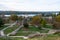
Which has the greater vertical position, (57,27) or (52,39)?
(52,39)

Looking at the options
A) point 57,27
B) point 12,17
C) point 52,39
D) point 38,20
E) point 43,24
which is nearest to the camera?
point 52,39

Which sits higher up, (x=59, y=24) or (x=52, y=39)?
(x=52, y=39)

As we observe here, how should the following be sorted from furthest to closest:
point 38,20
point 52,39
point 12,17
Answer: point 12,17 → point 38,20 → point 52,39

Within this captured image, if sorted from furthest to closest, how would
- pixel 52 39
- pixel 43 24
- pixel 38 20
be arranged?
1. pixel 38 20
2. pixel 43 24
3. pixel 52 39

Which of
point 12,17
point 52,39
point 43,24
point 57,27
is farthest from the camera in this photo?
point 12,17

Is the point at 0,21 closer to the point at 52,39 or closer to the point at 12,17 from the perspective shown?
the point at 12,17

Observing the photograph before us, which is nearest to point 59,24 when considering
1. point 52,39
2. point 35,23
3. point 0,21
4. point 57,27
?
point 57,27

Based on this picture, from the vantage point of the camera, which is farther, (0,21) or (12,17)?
(12,17)

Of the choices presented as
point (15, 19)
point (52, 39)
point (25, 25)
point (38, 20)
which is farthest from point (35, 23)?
point (52, 39)

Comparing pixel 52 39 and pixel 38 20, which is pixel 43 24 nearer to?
pixel 38 20
